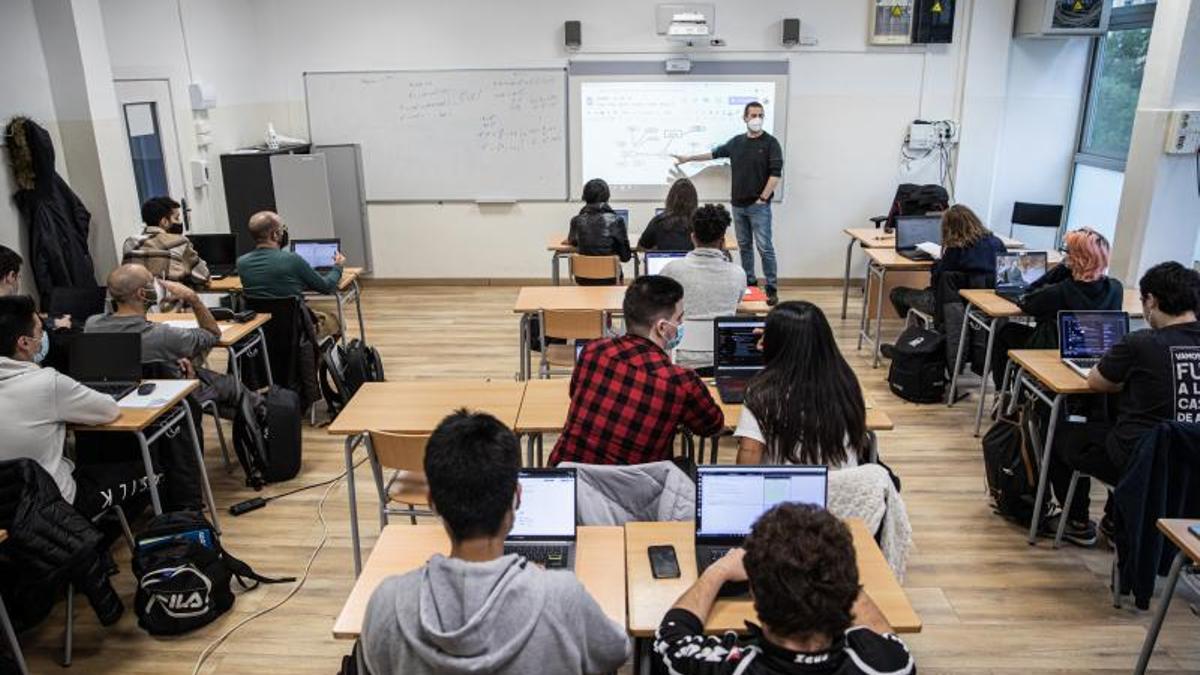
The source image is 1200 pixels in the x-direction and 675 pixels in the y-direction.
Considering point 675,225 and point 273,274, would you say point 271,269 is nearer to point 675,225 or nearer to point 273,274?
point 273,274

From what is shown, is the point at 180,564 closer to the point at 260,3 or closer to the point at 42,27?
the point at 42,27

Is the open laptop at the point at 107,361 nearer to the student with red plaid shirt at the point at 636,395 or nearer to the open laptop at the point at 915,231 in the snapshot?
the student with red plaid shirt at the point at 636,395

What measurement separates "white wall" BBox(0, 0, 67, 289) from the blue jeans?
17.9 feet

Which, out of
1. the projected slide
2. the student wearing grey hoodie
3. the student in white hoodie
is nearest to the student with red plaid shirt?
the student wearing grey hoodie

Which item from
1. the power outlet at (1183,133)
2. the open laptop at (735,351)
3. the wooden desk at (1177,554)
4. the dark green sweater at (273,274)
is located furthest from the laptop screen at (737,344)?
the power outlet at (1183,133)

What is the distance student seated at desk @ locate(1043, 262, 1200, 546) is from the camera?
10.8 ft

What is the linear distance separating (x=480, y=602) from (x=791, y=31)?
715 cm

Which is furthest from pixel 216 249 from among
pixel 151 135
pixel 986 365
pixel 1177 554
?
pixel 1177 554

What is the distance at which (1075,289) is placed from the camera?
4426mm

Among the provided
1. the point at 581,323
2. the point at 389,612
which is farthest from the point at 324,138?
the point at 389,612

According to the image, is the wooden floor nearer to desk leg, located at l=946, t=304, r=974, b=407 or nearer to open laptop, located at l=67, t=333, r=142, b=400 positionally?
desk leg, located at l=946, t=304, r=974, b=407

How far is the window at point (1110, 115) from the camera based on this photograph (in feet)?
22.9

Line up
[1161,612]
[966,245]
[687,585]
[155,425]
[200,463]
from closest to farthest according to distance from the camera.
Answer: [687,585]
[1161,612]
[155,425]
[200,463]
[966,245]

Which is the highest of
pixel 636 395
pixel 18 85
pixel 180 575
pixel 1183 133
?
pixel 18 85
